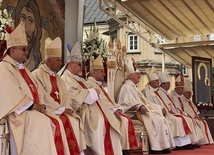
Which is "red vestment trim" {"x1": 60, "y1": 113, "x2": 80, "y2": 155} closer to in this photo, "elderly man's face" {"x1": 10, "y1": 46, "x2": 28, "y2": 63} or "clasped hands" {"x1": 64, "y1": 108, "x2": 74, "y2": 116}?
"clasped hands" {"x1": 64, "y1": 108, "x2": 74, "y2": 116}

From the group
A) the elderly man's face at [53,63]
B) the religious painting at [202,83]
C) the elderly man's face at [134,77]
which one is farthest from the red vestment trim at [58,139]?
the religious painting at [202,83]

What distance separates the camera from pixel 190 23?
13.9 m

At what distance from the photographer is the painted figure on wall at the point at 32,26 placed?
8188mm

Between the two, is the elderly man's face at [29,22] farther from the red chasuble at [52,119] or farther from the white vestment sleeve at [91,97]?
the red chasuble at [52,119]

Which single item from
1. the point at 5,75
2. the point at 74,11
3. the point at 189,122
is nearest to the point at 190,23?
the point at 74,11

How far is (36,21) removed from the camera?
873cm

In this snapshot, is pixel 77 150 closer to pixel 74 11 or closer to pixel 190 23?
pixel 74 11

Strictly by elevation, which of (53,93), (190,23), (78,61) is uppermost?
(190,23)

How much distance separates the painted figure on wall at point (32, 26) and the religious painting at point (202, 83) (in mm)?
4269

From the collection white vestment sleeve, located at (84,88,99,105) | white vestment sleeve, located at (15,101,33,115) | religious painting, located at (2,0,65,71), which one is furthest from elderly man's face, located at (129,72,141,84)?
white vestment sleeve, located at (15,101,33,115)

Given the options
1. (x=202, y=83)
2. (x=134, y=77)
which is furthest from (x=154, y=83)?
(x=202, y=83)

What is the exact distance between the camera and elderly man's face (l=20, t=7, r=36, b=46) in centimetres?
827

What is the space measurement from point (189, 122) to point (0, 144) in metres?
4.90

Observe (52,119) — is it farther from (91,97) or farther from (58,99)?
(91,97)
